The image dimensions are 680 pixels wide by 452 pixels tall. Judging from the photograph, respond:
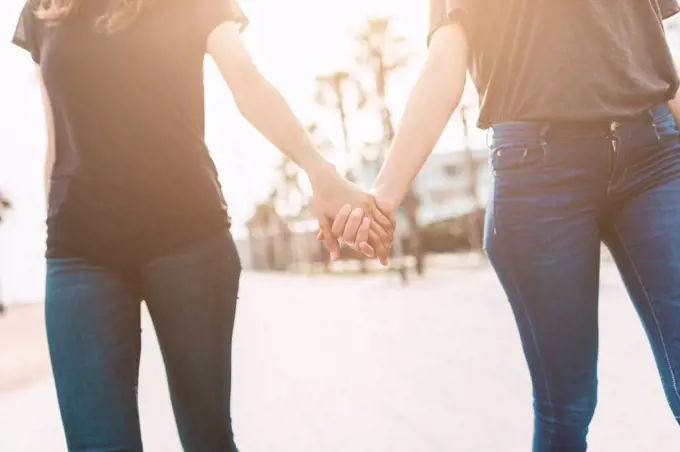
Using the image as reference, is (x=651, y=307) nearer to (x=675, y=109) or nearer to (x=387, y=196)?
(x=675, y=109)

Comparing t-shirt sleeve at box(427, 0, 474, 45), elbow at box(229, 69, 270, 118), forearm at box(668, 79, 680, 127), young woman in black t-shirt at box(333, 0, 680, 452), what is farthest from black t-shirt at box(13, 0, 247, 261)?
forearm at box(668, 79, 680, 127)

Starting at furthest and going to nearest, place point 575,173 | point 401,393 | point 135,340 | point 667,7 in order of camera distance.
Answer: point 401,393 < point 667,7 < point 135,340 < point 575,173

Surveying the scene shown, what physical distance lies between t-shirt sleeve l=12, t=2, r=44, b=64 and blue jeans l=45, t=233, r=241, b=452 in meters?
0.54

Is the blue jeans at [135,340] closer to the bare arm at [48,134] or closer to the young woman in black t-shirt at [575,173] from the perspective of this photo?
the bare arm at [48,134]

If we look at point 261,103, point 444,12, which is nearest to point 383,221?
point 261,103

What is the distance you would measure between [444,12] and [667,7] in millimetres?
595

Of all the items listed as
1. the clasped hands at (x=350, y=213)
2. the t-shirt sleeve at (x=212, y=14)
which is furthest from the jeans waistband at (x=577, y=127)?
the t-shirt sleeve at (x=212, y=14)

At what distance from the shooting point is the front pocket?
6.56ft

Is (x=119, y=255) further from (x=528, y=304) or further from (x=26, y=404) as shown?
(x=26, y=404)

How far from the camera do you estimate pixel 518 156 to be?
6.63 feet

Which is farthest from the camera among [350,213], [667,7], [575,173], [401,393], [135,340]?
[401,393]

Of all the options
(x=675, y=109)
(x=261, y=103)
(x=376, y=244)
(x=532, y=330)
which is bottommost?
(x=532, y=330)

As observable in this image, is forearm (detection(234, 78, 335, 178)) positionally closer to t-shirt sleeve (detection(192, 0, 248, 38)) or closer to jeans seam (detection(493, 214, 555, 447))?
t-shirt sleeve (detection(192, 0, 248, 38))

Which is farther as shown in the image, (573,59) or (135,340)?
(135,340)
